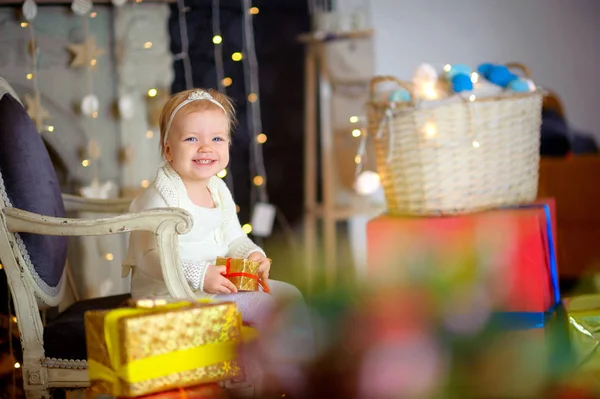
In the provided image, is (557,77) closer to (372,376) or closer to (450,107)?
(450,107)

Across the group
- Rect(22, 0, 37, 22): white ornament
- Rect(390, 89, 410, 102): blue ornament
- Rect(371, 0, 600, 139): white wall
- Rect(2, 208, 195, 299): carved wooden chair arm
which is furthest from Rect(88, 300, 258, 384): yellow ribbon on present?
Rect(371, 0, 600, 139): white wall

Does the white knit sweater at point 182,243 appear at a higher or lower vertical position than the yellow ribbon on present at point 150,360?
higher

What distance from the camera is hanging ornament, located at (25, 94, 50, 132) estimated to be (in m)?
2.67

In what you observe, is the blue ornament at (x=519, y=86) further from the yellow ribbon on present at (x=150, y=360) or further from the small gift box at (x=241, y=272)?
the yellow ribbon on present at (x=150, y=360)

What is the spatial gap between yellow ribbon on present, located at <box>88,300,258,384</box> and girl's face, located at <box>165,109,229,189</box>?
16.5 inches

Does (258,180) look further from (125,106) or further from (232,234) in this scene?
(232,234)

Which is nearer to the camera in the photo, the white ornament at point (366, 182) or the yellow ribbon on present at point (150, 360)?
the yellow ribbon on present at point (150, 360)

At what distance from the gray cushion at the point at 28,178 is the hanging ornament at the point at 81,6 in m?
0.79

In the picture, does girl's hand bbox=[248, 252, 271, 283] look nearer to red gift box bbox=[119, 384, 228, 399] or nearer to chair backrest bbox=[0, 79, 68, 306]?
red gift box bbox=[119, 384, 228, 399]

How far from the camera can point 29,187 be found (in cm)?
192

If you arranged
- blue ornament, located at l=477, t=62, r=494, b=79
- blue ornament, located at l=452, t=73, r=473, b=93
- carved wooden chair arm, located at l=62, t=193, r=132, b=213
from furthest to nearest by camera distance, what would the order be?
blue ornament, located at l=477, t=62, r=494, b=79
blue ornament, located at l=452, t=73, r=473, b=93
carved wooden chair arm, located at l=62, t=193, r=132, b=213

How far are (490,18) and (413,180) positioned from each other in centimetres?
179

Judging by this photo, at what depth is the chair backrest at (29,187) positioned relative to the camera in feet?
6.13

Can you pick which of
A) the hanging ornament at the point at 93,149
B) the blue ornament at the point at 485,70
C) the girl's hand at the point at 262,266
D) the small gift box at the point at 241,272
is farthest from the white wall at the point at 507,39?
the small gift box at the point at 241,272
